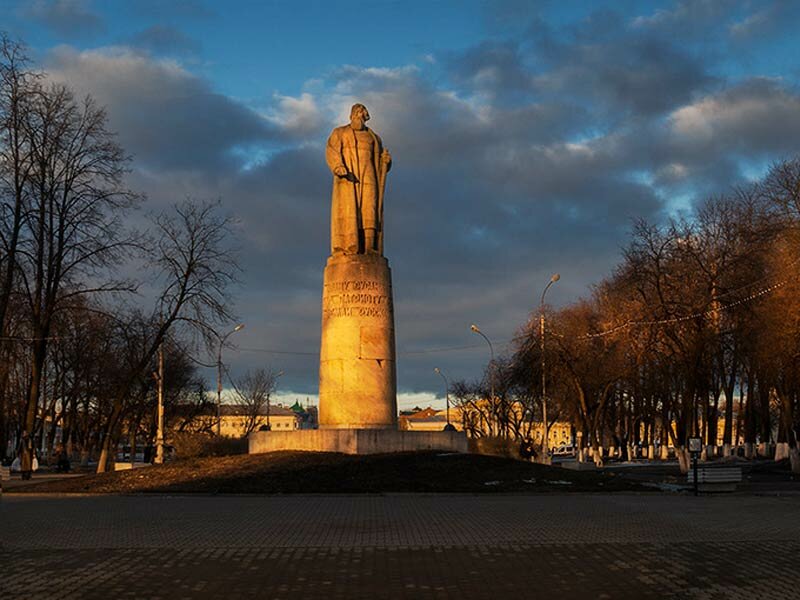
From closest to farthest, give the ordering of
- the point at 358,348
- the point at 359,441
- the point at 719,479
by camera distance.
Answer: the point at 719,479, the point at 359,441, the point at 358,348

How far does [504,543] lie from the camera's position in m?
12.4

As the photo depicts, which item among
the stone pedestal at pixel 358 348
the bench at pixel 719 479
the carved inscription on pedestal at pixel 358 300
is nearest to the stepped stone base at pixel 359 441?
the stone pedestal at pixel 358 348

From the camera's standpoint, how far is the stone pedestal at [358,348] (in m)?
24.9

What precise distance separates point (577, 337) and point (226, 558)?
3705cm

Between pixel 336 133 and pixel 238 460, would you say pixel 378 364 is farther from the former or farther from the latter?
pixel 336 133

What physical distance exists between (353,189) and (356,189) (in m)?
0.11

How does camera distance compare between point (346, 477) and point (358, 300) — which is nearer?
point (346, 477)

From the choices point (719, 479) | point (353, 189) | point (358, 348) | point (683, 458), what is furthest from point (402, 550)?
point (683, 458)

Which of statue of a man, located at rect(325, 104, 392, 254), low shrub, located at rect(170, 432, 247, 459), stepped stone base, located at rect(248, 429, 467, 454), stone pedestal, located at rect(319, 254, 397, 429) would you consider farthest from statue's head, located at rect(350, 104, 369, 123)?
low shrub, located at rect(170, 432, 247, 459)

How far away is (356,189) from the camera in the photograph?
86.3ft

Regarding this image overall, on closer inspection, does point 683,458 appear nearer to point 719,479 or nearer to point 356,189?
point 719,479

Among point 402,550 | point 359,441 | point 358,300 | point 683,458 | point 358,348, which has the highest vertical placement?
point 358,300

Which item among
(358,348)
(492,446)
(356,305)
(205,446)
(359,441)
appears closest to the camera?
(359,441)

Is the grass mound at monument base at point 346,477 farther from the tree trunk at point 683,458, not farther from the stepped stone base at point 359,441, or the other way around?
the tree trunk at point 683,458
